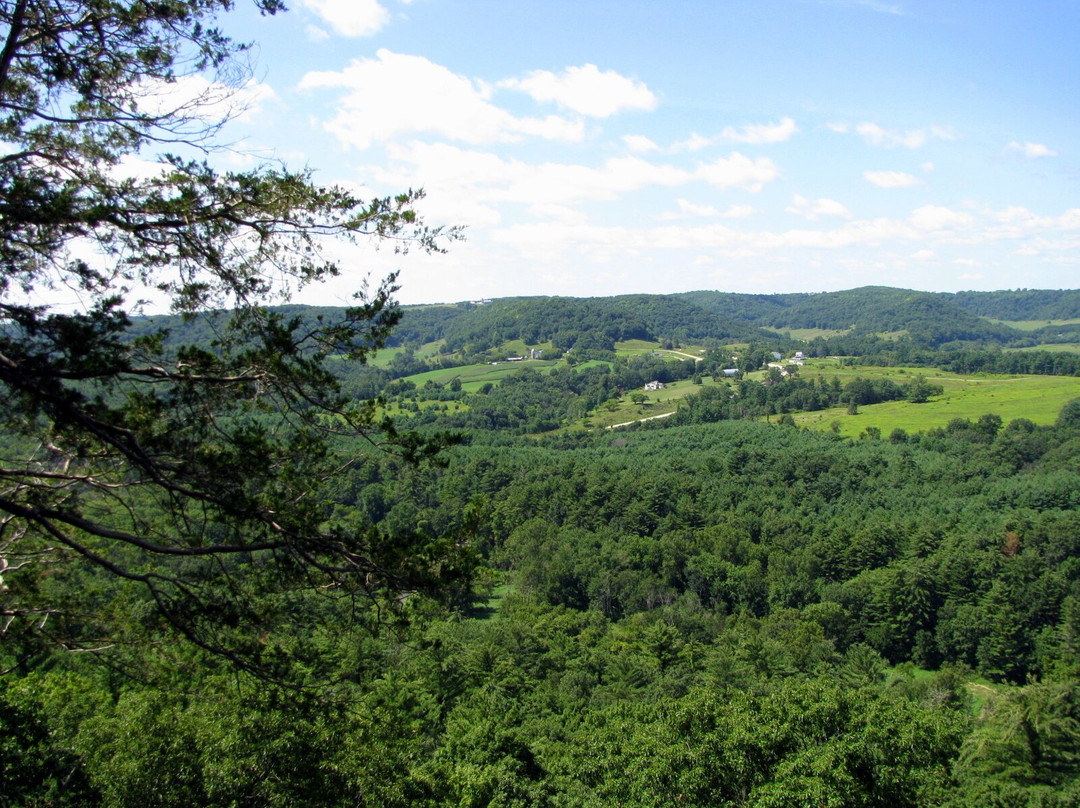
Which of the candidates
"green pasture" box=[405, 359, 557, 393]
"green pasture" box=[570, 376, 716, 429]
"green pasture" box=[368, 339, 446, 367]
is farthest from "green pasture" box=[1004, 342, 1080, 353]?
"green pasture" box=[368, 339, 446, 367]

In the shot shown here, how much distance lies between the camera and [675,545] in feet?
137

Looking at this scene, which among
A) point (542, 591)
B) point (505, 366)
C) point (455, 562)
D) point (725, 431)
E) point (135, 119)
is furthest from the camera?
point (505, 366)

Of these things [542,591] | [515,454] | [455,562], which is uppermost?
[455,562]

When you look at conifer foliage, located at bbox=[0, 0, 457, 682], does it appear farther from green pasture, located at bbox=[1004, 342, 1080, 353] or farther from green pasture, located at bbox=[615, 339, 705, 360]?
green pasture, located at bbox=[1004, 342, 1080, 353]

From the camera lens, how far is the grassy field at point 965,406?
65750mm

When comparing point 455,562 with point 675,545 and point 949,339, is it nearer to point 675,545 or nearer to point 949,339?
point 675,545

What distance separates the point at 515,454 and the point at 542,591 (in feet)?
82.2

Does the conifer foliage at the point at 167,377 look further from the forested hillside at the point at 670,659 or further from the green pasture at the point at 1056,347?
the green pasture at the point at 1056,347

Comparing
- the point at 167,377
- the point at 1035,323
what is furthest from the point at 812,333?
the point at 167,377

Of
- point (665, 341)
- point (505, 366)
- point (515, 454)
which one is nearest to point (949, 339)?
point (665, 341)

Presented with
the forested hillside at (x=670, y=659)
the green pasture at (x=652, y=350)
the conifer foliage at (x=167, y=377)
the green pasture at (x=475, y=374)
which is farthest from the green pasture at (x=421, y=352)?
the conifer foliage at (x=167, y=377)

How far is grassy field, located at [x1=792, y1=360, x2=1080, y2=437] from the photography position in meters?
65.8

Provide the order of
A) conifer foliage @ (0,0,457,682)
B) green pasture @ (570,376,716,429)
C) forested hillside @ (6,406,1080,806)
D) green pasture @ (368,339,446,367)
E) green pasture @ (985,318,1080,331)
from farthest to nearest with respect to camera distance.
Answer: green pasture @ (985,318,1080,331) → green pasture @ (368,339,446,367) → green pasture @ (570,376,716,429) → forested hillside @ (6,406,1080,806) → conifer foliage @ (0,0,457,682)

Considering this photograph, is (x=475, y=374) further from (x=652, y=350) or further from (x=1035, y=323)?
(x=1035, y=323)
